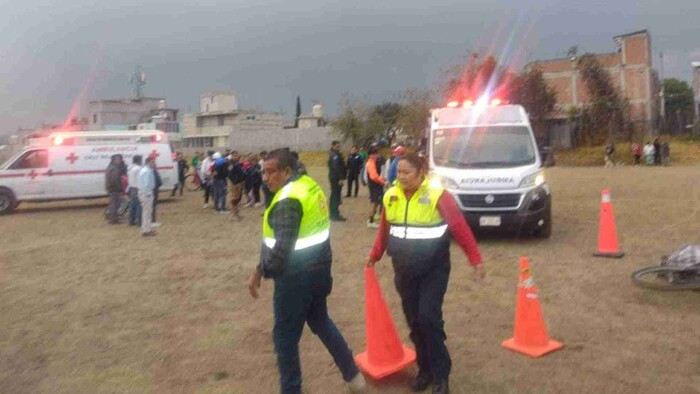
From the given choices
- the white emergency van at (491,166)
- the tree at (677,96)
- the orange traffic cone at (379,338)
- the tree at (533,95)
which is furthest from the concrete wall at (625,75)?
the orange traffic cone at (379,338)

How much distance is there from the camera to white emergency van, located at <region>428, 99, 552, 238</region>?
35.3ft

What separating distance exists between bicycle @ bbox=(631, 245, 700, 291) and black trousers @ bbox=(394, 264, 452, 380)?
12.8ft

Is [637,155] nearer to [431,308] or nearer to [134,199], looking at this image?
[134,199]

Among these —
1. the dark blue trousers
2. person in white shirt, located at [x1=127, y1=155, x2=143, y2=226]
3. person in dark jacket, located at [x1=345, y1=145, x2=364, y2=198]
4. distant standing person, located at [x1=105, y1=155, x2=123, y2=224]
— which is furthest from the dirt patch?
person in dark jacket, located at [x1=345, y1=145, x2=364, y2=198]

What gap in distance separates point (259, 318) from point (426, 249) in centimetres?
294

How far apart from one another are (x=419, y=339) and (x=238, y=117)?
255 ft

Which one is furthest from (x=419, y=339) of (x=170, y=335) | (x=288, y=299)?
(x=170, y=335)

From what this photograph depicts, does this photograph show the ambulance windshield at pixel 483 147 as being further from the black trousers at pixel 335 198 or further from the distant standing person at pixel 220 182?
the distant standing person at pixel 220 182

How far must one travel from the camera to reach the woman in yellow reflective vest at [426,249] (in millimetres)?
4582

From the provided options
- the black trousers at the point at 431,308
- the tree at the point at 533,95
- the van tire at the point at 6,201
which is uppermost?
the tree at the point at 533,95

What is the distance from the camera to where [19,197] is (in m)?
18.9

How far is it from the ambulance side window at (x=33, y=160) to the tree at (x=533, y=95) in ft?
106

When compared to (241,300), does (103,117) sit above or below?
above

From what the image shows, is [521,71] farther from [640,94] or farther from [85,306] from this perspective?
[85,306]
